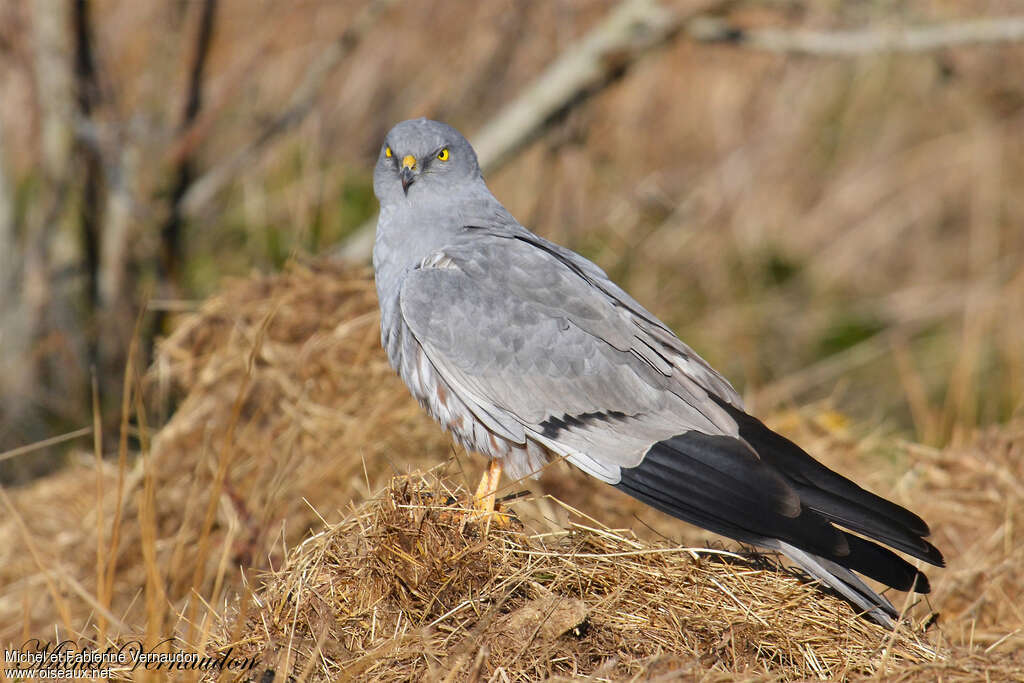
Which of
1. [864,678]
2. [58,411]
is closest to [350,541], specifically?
[864,678]

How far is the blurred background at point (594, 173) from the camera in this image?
5199mm

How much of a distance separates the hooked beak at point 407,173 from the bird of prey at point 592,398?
10 mm

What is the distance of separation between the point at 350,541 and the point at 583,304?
1.01 meters

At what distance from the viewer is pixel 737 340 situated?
23.3ft

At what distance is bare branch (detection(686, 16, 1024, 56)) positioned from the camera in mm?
4777

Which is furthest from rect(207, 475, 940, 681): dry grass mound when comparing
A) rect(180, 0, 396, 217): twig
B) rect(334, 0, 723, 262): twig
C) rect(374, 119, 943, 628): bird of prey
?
rect(180, 0, 396, 217): twig

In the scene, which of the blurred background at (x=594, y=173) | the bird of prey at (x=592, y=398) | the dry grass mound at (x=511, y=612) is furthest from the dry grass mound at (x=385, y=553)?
the blurred background at (x=594, y=173)

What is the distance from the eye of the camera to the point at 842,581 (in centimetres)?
269

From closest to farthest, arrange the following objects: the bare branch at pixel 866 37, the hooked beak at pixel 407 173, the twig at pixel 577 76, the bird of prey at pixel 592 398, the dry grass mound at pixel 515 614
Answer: the dry grass mound at pixel 515 614
the bird of prey at pixel 592 398
the hooked beak at pixel 407 173
the bare branch at pixel 866 37
the twig at pixel 577 76

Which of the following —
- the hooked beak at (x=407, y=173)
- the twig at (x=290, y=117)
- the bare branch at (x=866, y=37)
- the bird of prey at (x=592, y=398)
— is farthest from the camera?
the twig at (x=290, y=117)

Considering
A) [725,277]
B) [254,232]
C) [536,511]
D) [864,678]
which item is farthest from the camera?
[725,277]

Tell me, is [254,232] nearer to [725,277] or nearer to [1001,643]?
[725,277]

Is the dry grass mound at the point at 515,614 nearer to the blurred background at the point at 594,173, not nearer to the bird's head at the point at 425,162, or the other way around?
the bird's head at the point at 425,162

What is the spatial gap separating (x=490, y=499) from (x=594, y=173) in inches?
202
